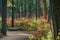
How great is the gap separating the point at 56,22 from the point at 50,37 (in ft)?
3.21

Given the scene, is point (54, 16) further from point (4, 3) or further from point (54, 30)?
point (4, 3)

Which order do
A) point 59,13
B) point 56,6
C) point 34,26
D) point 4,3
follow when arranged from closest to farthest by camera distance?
point 56,6 < point 59,13 < point 4,3 < point 34,26

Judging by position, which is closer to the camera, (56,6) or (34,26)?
(56,6)

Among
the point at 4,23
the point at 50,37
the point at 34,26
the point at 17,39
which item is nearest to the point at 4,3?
the point at 4,23

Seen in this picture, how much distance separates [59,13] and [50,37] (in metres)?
0.97

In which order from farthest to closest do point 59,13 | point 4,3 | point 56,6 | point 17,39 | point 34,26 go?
point 34,26 → point 4,3 → point 17,39 → point 59,13 → point 56,6

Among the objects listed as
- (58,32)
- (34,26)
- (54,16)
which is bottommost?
(34,26)

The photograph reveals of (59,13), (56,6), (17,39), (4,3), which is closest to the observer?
(56,6)

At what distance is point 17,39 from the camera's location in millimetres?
13516

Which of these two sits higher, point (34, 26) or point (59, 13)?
point (59, 13)

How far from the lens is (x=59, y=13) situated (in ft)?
25.7

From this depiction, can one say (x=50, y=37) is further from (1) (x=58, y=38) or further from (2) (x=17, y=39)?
(2) (x=17, y=39)

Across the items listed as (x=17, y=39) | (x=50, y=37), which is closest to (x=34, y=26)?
(x=17, y=39)

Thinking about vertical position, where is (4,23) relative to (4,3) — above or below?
below
